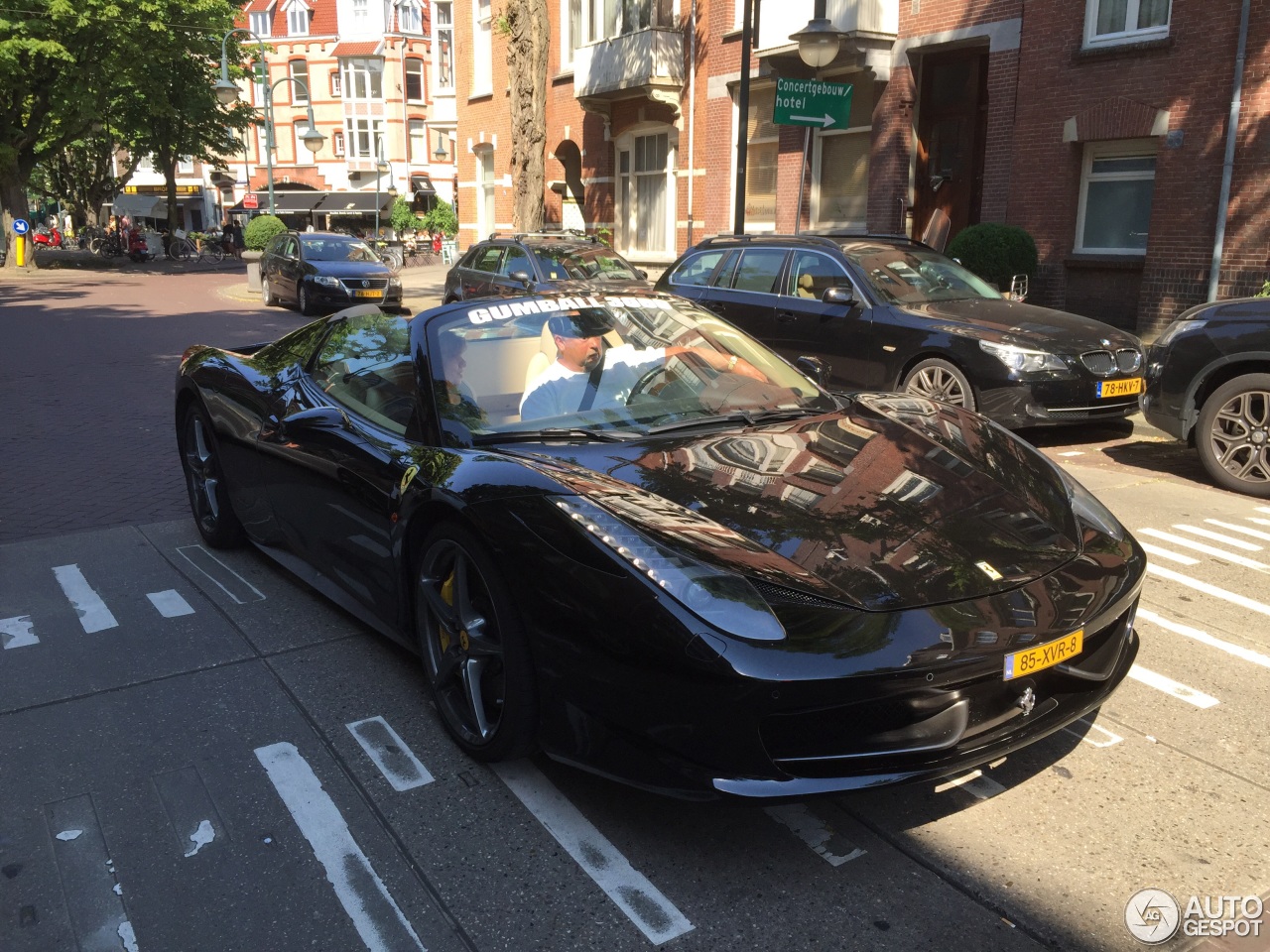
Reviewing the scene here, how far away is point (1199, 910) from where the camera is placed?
8.31 ft

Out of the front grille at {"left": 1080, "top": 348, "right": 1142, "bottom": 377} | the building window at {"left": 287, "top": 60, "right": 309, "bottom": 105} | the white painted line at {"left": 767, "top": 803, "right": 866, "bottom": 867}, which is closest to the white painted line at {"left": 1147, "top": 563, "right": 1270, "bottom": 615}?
the white painted line at {"left": 767, "top": 803, "right": 866, "bottom": 867}

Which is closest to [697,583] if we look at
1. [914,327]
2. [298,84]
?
[914,327]

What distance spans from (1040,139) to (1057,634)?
46.3 feet

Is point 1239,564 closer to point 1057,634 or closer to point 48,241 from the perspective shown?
point 1057,634

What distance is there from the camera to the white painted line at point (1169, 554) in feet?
17.4

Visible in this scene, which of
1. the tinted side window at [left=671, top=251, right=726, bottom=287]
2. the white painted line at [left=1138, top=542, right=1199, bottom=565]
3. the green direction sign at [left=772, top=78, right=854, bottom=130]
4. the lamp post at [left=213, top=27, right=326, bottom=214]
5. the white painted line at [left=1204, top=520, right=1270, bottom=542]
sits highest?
the lamp post at [left=213, top=27, right=326, bottom=214]

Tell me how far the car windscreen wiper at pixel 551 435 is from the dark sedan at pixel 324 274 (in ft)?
53.2

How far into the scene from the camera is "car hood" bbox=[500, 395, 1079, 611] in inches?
Result: 107

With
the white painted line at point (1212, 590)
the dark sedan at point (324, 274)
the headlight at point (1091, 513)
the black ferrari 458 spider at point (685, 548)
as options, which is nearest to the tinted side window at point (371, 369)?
the black ferrari 458 spider at point (685, 548)

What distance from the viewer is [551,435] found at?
11.8 ft

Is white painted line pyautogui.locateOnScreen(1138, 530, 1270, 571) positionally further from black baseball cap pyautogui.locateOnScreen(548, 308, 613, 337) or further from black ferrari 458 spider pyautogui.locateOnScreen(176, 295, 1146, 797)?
black baseball cap pyautogui.locateOnScreen(548, 308, 613, 337)

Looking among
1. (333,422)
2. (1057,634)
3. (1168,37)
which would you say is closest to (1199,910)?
(1057,634)

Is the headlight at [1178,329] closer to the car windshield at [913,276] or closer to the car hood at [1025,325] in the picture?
the car hood at [1025,325]

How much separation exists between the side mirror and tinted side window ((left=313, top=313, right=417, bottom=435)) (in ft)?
16.8
